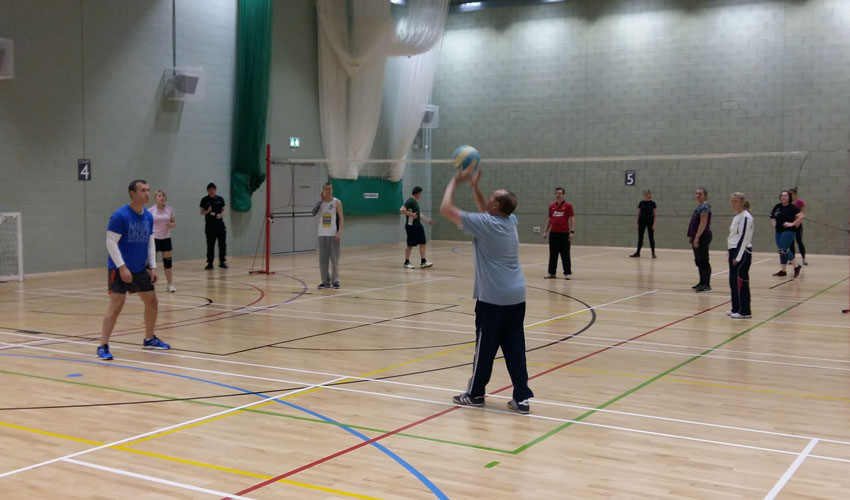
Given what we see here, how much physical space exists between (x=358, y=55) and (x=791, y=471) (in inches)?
763

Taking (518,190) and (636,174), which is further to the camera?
(518,190)

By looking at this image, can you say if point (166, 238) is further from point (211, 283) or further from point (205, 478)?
point (205, 478)

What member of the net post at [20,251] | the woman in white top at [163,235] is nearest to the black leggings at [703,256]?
the woman in white top at [163,235]

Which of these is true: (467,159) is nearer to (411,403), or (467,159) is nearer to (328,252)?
(411,403)

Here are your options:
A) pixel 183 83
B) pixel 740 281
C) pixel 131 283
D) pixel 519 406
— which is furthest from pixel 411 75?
pixel 519 406

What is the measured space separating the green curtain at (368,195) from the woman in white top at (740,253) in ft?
46.2

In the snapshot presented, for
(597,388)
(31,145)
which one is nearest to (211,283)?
(31,145)

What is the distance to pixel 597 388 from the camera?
23.5ft

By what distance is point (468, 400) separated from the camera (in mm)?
6535

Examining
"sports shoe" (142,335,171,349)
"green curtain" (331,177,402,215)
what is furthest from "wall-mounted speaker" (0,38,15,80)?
"green curtain" (331,177,402,215)

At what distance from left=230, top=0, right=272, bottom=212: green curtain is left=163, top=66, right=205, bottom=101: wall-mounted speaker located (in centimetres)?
166

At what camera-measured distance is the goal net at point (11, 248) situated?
15.2 meters

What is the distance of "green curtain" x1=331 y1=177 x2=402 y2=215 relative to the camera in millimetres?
23844

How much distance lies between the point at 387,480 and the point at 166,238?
31.9 ft
